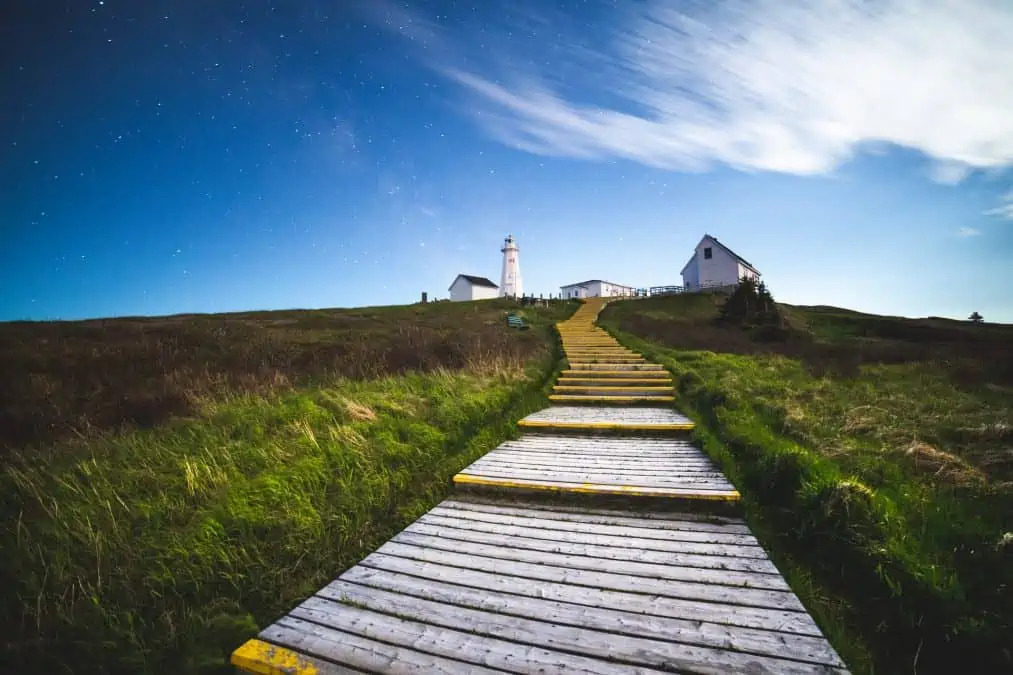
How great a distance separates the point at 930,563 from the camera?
9.37 feet

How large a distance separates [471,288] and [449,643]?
208 feet

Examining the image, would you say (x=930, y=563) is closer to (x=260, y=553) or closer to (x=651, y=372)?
(x=260, y=553)

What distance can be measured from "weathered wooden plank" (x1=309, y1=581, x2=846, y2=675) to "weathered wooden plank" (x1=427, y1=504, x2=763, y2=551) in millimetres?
1209

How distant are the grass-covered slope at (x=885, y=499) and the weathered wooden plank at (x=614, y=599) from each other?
289mm

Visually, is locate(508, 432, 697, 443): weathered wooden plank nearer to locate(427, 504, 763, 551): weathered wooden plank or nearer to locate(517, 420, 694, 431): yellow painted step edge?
locate(517, 420, 694, 431): yellow painted step edge

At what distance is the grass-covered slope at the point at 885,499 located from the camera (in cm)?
249

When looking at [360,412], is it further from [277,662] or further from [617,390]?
[617,390]

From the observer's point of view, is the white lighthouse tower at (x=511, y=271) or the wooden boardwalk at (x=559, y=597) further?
the white lighthouse tower at (x=511, y=271)

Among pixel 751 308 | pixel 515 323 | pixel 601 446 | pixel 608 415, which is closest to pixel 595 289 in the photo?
pixel 751 308

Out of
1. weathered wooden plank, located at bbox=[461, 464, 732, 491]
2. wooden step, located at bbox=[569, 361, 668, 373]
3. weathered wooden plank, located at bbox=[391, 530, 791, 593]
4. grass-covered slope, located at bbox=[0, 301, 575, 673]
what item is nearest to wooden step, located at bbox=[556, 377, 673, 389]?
wooden step, located at bbox=[569, 361, 668, 373]

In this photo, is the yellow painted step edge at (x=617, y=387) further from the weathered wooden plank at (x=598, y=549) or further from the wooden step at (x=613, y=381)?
the weathered wooden plank at (x=598, y=549)

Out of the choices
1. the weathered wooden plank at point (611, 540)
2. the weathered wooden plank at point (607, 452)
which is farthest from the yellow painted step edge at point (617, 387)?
the weathered wooden plank at point (611, 540)

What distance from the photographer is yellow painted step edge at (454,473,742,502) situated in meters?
3.83

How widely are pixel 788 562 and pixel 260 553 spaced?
4275 mm
